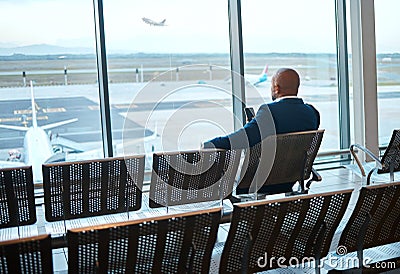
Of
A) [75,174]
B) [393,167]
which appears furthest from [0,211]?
[393,167]

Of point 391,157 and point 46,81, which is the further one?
point 46,81

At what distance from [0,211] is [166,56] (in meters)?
3.19

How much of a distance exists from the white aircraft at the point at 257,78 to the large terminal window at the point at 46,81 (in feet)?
5.98

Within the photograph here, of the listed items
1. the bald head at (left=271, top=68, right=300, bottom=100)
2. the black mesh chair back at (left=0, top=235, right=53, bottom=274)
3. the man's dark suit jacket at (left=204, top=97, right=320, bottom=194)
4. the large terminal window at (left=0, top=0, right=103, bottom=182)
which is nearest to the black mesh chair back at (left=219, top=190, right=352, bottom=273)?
the black mesh chair back at (left=0, top=235, right=53, bottom=274)

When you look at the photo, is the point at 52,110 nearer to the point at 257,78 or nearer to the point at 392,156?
the point at 257,78

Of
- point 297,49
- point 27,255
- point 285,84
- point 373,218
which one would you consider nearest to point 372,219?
point 373,218

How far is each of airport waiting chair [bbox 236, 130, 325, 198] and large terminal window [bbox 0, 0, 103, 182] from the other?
2542 mm

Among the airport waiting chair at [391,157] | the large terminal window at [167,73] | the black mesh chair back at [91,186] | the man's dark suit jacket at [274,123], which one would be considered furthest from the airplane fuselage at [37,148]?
the airport waiting chair at [391,157]

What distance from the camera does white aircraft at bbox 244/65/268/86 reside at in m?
6.25

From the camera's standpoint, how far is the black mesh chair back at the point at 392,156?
4219 mm

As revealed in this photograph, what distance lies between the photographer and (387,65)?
688 centimetres

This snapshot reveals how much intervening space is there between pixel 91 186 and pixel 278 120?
1.37m

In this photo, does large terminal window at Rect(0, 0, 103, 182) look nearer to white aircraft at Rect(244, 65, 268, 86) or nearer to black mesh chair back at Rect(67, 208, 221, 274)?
white aircraft at Rect(244, 65, 268, 86)

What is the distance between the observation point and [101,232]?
201cm
